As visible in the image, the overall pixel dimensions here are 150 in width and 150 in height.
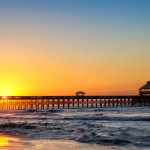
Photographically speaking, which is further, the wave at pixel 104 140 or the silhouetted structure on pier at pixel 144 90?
the silhouetted structure on pier at pixel 144 90

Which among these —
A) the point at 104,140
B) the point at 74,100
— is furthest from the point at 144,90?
the point at 104,140

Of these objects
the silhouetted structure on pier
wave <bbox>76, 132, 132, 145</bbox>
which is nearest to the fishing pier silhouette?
the silhouetted structure on pier

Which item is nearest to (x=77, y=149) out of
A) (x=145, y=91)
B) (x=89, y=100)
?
(x=89, y=100)

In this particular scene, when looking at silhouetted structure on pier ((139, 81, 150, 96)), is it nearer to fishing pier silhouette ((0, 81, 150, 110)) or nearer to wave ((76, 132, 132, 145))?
fishing pier silhouette ((0, 81, 150, 110))

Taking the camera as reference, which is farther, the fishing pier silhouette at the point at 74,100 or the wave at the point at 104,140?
the fishing pier silhouette at the point at 74,100

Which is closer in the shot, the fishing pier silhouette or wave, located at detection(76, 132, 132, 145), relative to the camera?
wave, located at detection(76, 132, 132, 145)

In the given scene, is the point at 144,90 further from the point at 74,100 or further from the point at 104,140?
the point at 104,140

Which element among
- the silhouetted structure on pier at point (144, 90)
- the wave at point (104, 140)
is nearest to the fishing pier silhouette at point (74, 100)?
the silhouetted structure on pier at point (144, 90)

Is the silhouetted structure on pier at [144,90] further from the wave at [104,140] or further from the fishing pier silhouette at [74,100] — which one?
the wave at [104,140]

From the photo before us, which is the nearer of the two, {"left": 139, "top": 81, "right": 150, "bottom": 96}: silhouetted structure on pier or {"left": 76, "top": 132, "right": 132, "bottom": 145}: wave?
{"left": 76, "top": 132, "right": 132, "bottom": 145}: wave

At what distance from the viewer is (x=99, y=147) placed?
10164 millimetres

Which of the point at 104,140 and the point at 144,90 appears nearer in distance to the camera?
the point at 104,140

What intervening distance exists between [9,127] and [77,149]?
10089 millimetres

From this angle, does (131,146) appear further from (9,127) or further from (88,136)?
(9,127)
